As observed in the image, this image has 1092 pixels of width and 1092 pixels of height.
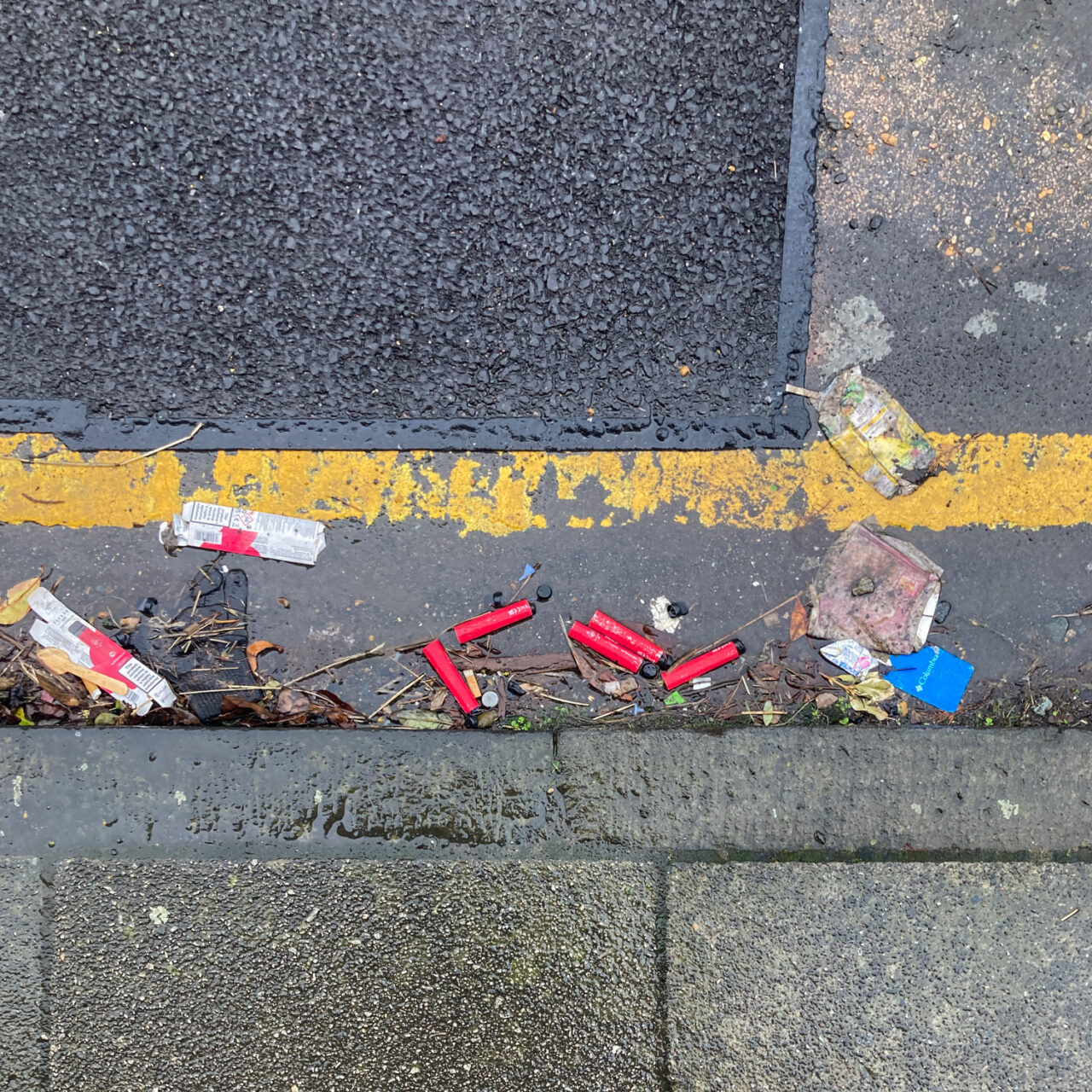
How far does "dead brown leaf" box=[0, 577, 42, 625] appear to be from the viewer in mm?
2205

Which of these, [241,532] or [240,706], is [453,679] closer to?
[240,706]

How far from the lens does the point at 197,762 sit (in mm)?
2080

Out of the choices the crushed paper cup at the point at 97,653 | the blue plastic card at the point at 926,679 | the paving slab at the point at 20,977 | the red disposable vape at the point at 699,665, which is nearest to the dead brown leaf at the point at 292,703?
the crushed paper cup at the point at 97,653

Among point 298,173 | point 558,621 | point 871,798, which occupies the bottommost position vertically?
point 871,798

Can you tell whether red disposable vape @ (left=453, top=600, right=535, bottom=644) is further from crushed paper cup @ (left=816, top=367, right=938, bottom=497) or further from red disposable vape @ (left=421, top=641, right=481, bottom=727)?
crushed paper cup @ (left=816, top=367, right=938, bottom=497)

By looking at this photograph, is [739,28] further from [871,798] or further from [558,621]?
[871,798]

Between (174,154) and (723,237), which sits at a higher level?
(174,154)

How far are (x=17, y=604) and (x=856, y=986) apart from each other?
2.80 meters

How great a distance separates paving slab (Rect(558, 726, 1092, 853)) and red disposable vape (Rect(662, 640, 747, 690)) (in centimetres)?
17

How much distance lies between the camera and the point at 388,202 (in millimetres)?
2139

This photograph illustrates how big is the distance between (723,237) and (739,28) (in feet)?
1.99

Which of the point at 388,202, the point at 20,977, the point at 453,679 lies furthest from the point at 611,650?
the point at 20,977

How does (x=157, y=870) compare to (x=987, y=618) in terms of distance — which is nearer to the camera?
(x=157, y=870)

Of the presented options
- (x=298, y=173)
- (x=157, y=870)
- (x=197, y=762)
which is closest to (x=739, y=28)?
(x=298, y=173)
